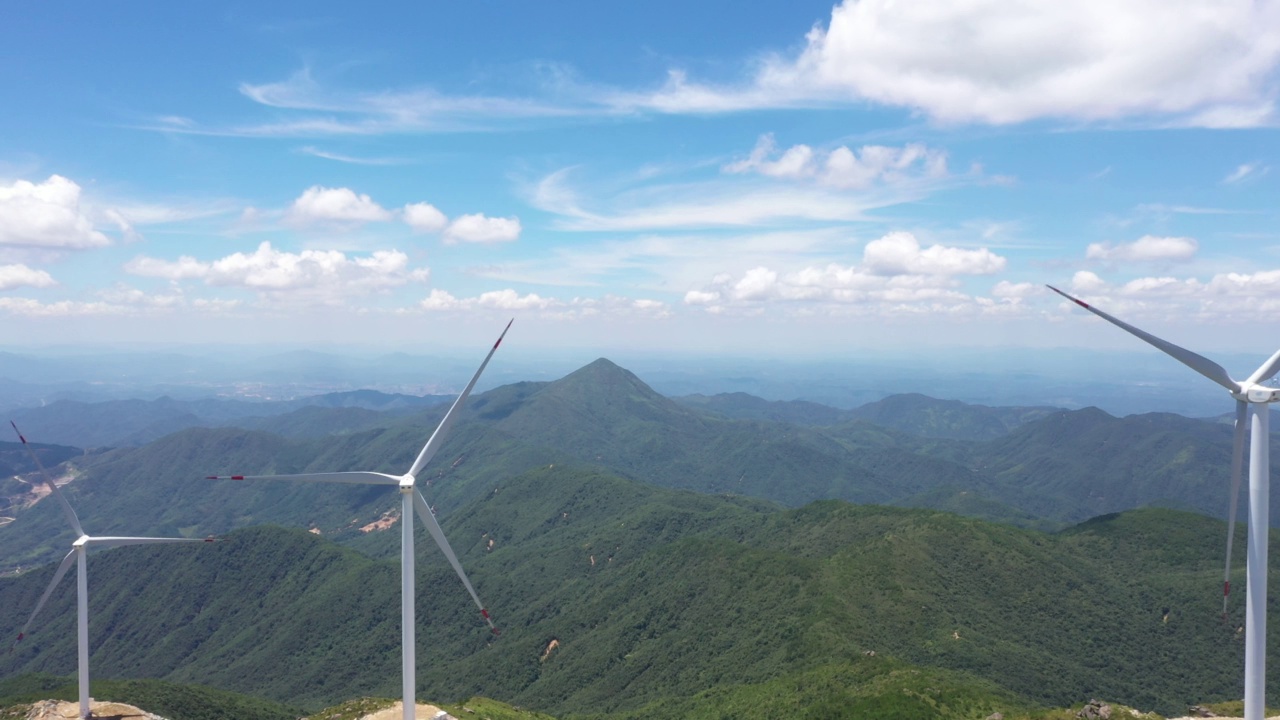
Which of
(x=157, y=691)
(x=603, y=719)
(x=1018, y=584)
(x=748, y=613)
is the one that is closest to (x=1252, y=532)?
(x=603, y=719)

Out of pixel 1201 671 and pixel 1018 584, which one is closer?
pixel 1201 671

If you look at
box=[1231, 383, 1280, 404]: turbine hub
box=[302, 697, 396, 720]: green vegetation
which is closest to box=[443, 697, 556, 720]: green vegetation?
box=[302, 697, 396, 720]: green vegetation

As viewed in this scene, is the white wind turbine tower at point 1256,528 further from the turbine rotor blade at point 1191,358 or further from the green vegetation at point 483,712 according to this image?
the green vegetation at point 483,712

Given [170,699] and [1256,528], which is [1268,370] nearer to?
[1256,528]

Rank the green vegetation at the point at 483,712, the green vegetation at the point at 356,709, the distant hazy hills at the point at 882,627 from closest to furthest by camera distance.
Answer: the green vegetation at the point at 356,709 → the green vegetation at the point at 483,712 → the distant hazy hills at the point at 882,627

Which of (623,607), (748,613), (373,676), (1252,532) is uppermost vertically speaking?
(1252,532)

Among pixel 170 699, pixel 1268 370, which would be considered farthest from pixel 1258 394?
pixel 170 699

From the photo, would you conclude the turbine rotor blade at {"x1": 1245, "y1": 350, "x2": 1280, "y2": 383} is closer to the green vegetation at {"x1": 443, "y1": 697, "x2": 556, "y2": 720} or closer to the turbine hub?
the turbine hub

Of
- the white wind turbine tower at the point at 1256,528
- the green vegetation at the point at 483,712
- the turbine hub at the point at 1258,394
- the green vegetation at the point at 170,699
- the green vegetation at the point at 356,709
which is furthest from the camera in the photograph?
the green vegetation at the point at 170,699

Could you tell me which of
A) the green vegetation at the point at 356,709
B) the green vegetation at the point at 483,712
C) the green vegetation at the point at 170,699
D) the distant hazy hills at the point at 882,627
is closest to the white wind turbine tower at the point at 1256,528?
the distant hazy hills at the point at 882,627

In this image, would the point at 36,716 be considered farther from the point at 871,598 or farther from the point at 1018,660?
the point at 1018,660

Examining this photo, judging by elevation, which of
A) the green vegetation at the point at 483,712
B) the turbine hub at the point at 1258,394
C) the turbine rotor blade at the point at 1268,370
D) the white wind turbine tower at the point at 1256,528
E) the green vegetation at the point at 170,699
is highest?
the turbine rotor blade at the point at 1268,370
